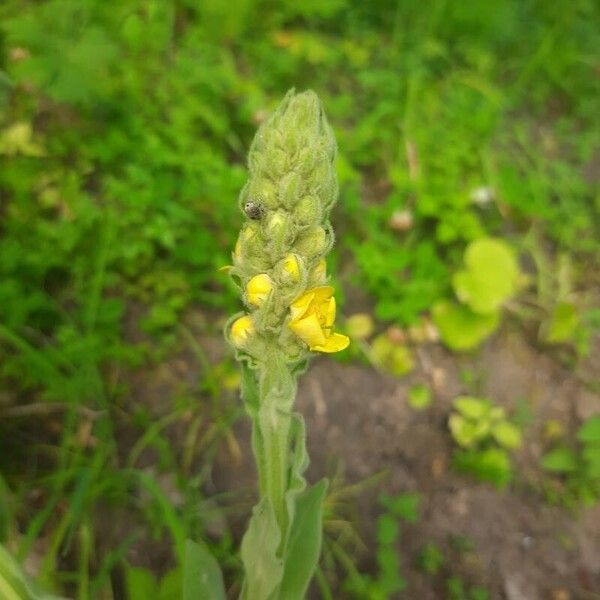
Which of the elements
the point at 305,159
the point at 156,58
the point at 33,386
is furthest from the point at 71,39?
the point at 305,159

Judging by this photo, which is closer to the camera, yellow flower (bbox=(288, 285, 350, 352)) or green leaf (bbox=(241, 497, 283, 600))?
yellow flower (bbox=(288, 285, 350, 352))

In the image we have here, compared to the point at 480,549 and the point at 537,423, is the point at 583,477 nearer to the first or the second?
the point at 537,423

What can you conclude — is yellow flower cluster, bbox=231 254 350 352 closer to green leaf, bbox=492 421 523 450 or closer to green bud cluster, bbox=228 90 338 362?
green bud cluster, bbox=228 90 338 362

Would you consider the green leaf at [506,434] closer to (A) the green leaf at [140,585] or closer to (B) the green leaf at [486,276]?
(B) the green leaf at [486,276]

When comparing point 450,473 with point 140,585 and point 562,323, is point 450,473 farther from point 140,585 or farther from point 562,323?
point 140,585

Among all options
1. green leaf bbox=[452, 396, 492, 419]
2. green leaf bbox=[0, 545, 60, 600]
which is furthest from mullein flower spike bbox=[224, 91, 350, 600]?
green leaf bbox=[452, 396, 492, 419]

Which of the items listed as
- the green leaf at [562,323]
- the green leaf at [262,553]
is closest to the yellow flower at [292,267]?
the green leaf at [262,553]

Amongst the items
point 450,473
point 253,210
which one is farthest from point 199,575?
point 450,473
